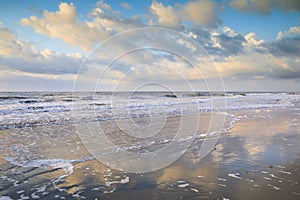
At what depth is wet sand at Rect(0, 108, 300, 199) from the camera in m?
3.97

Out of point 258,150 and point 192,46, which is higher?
point 192,46

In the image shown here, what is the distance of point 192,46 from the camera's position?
9.27 m

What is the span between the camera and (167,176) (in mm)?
4848

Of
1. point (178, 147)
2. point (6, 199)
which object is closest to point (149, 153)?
point (178, 147)

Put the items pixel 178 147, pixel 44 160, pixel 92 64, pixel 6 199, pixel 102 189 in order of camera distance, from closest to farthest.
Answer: pixel 6 199 → pixel 102 189 → pixel 44 160 → pixel 178 147 → pixel 92 64

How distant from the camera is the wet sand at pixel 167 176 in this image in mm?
3975

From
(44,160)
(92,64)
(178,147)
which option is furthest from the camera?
(92,64)

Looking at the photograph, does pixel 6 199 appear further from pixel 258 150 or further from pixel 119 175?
pixel 258 150

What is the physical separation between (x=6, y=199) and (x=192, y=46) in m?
7.89

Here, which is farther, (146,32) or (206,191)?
(146,32)

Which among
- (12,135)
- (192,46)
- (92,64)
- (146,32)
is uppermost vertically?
(146,32)

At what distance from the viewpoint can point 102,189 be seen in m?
4.18

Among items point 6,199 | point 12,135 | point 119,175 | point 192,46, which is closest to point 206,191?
point 119,175

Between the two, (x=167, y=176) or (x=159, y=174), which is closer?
(x=167, y=176)
